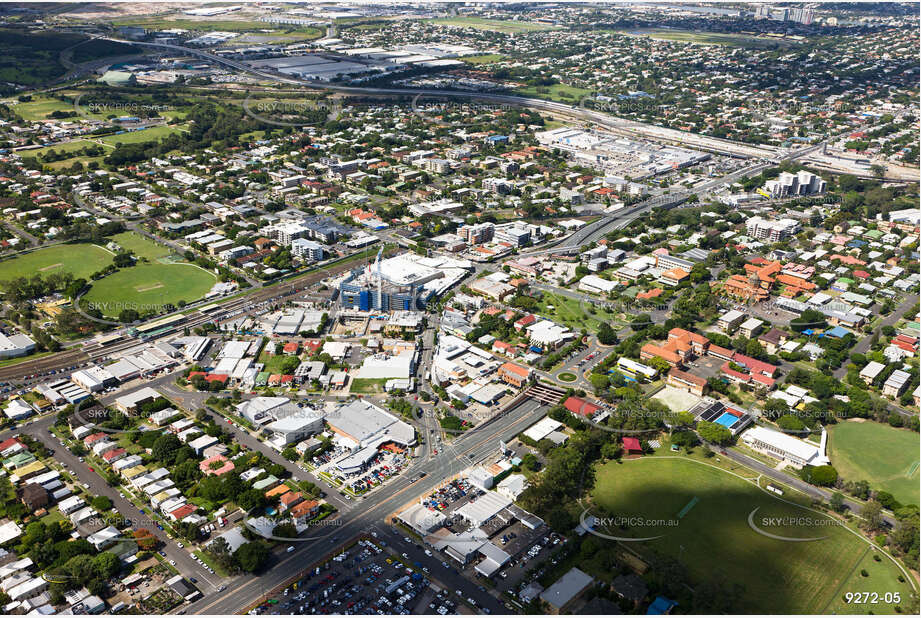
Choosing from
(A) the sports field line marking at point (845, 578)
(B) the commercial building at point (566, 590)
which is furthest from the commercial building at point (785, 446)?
(B) the commercial building at point (566, 590)

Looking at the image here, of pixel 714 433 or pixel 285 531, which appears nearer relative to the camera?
pixel 285 531

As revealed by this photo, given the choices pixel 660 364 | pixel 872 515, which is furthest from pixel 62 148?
pixel 872 515

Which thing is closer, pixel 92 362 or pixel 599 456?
pixel 599 456

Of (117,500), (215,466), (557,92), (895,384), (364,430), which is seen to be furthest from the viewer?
(557,92)

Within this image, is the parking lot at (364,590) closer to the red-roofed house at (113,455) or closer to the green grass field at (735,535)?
the green grass field at (735,535)

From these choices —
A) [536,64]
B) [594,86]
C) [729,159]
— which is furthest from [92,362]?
[536,64]

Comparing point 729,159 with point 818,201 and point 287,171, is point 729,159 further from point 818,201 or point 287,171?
point 287,171

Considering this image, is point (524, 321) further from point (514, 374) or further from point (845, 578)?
point (845, 578)
